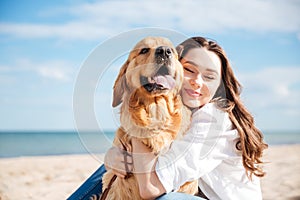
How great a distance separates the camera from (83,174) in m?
6.57

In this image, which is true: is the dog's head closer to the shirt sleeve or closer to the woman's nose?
the woman's nose

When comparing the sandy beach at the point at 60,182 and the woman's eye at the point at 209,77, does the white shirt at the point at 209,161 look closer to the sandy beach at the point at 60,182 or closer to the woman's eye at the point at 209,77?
the woman's eye at the point at 209,77

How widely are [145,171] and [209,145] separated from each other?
1.04ft

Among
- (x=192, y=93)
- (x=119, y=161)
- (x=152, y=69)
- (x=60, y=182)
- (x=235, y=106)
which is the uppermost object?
(x=152, y=69)

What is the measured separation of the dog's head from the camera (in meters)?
1.93

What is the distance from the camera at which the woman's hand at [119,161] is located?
2150 mm

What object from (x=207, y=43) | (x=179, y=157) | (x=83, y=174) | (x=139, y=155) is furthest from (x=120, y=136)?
(x=83, y=174)

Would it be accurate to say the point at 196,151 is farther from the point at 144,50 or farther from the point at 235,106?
the point at 144,50

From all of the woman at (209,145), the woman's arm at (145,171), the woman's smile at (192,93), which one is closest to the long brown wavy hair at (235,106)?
the woman at (209,145)

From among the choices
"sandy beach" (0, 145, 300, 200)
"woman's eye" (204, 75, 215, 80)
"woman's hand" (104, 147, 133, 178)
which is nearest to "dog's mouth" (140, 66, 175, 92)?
"woman's eye" (204, 75, 215, 80)

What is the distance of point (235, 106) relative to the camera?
7.50 feet

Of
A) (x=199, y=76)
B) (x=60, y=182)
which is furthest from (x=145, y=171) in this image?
(x=60, y=182)

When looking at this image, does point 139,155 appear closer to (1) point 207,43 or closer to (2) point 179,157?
(2) point 179,157

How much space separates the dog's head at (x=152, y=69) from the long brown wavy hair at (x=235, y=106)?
6.2 inches
